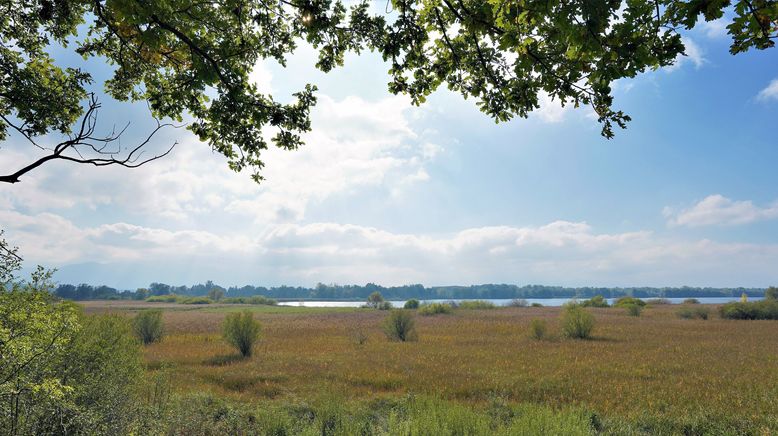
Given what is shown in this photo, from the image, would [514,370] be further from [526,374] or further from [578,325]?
[578,325]

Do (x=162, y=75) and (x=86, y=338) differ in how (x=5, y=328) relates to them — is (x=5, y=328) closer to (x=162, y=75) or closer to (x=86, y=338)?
(x=86, y=338)

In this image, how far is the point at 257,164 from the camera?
727 centimetres

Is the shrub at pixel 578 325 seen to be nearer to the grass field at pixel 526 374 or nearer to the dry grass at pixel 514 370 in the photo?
the grass field at pixel 526 374

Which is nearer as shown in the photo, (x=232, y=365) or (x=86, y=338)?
(x=86, y=338)

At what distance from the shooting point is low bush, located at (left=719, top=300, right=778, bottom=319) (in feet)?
140

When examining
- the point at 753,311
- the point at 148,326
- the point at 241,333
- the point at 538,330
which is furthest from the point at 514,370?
the point at 753,311

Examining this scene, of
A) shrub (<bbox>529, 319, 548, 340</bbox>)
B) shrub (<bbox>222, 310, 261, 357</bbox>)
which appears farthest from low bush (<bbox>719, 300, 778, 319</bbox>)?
shrub (<bbox>222, 310, 261, 357</bbox>)

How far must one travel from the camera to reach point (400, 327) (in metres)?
26.7

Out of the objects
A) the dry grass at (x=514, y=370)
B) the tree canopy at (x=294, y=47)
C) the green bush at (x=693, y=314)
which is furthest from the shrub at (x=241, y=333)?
the green bush at (x=693, y=314)

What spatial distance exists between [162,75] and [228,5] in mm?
2314

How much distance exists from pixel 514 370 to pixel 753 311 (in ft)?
149

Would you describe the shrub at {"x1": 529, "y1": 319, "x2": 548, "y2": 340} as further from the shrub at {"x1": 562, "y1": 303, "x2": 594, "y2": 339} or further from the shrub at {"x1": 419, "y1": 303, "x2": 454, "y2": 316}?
the shrub at {"x1": 419, "y1": 303, "x2": 454, "y2": 316}

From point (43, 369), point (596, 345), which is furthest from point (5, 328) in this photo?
point (596, 345)

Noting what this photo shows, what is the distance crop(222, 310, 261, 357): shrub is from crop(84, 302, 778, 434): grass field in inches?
30.5
